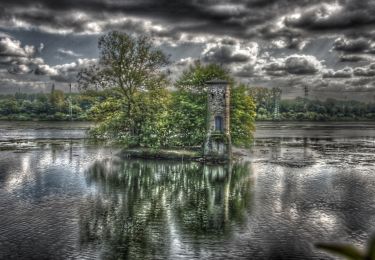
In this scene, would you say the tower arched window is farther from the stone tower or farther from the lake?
the lake

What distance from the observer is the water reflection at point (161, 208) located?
62.0 ft

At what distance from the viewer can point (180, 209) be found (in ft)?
83.5

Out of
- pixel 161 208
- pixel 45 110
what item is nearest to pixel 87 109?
pixel 45 110

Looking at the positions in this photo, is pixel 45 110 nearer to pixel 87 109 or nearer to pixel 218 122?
pixel 87 109

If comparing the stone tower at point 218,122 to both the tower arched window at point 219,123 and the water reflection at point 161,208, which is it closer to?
the tower arched window at point 219,123

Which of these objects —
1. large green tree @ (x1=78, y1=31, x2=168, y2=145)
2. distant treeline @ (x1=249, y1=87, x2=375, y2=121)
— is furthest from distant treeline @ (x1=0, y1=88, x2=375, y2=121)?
large green tree @ (x1=78, y1=31, x2=168, y2=145)

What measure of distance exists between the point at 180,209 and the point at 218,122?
23.7 m

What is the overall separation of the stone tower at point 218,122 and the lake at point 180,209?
124 inches

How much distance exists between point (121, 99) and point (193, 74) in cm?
1027

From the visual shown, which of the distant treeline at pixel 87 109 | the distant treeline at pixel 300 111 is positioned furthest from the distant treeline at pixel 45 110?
the distant treeline at pixel 300 111

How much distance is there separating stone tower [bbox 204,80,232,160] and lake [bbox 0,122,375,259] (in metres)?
3.15

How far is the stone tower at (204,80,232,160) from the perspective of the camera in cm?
4778

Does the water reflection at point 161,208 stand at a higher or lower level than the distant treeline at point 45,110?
lower

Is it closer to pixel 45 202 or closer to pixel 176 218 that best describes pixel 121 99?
pixel 45 202
